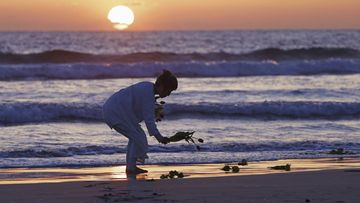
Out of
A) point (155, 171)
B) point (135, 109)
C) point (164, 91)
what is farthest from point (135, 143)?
point (155, 171)

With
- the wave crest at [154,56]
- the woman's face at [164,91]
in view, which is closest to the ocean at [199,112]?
the woman's face at [164,91]

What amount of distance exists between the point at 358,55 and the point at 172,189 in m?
41.3

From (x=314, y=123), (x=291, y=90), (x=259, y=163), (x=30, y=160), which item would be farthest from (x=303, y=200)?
(x=291, y=90)

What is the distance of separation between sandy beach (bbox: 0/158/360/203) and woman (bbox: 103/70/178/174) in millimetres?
323

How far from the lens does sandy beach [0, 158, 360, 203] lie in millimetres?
7734

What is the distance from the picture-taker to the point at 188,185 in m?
8.60

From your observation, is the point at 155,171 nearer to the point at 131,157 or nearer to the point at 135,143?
the point at 131,157

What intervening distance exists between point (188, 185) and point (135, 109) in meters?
1.44

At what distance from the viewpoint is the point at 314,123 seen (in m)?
18.0

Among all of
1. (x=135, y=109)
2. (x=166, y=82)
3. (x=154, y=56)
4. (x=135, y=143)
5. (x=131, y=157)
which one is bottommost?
(x=131, y=157)

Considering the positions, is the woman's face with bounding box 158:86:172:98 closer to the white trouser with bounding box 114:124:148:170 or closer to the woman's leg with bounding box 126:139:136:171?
the white trouser with bounding box 114:124:148:170

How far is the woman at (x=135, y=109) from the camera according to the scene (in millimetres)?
9242

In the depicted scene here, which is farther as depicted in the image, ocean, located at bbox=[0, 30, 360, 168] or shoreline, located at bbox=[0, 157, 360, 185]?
ocean, located at bbox=[0, 30, 360, 168]

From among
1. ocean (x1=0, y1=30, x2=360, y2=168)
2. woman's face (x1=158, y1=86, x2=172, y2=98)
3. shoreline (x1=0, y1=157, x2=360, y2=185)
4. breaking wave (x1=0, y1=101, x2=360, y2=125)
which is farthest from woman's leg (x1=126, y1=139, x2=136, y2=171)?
breaking wave (x1=0, y1=101, x2=360, y2=125)
